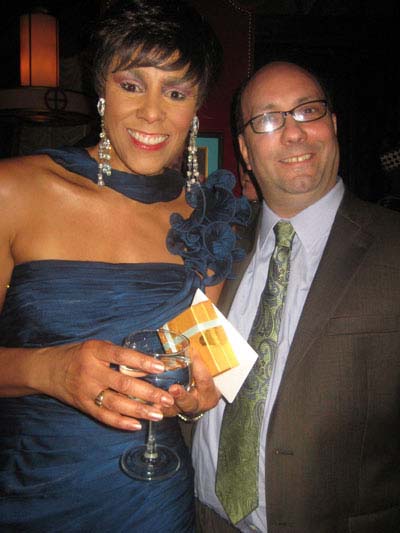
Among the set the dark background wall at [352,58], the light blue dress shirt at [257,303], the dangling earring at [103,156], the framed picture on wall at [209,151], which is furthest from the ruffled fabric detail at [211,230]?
the dark background wall at [352,58]

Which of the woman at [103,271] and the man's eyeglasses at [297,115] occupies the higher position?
the man's eyeglasses at [297,115]

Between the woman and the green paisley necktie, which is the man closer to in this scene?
the green paisley necktie

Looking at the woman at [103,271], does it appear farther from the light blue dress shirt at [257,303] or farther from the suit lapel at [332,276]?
the suit lapel at [332,276]

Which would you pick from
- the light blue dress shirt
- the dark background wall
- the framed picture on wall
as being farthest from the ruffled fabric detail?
the dark background wall

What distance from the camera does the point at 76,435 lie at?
62.0 inches

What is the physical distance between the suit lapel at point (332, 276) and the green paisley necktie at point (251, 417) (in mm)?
132

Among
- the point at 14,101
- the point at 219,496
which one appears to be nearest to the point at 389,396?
the point at 219,496

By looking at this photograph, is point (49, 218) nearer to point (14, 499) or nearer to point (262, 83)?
point (14, 499)

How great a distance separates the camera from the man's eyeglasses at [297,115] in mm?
1939

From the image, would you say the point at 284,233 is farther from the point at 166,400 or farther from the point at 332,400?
the point at 166,400

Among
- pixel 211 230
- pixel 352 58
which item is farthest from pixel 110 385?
pixel 352 58

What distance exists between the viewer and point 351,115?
16.7 ft

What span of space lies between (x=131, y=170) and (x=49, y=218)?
0.44 metres

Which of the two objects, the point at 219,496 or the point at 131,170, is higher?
the point at 131,170
